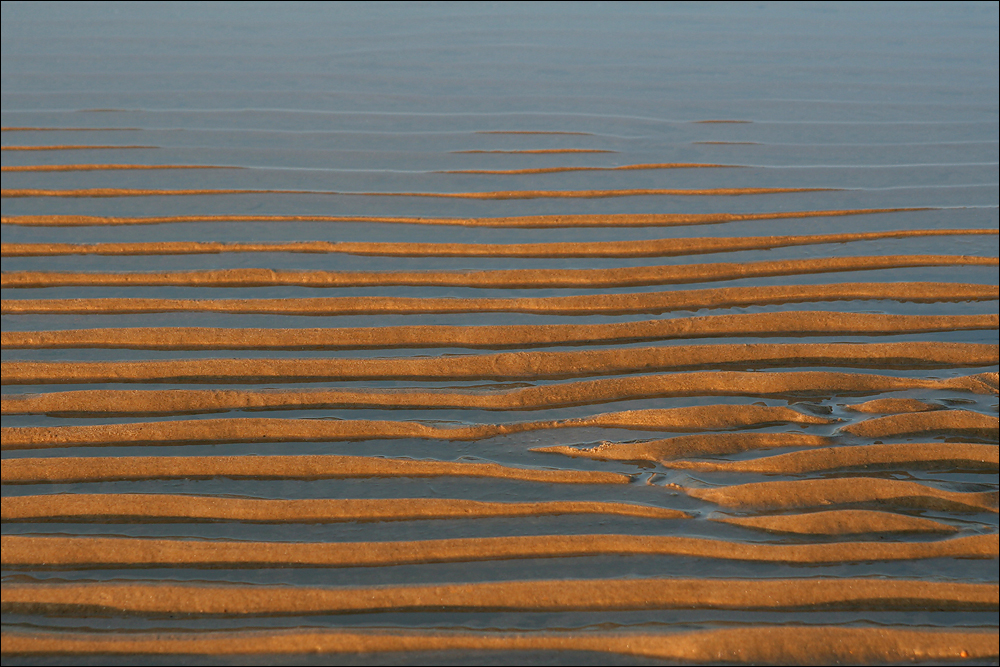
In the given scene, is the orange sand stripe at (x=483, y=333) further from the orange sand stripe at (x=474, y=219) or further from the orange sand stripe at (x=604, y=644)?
the orange sand stripe at (x=604, y=644)

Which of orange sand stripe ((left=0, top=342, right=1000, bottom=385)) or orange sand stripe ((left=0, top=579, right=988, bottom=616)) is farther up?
orange sand stripe ((left=0, top=342, right=1000, bottom=385))

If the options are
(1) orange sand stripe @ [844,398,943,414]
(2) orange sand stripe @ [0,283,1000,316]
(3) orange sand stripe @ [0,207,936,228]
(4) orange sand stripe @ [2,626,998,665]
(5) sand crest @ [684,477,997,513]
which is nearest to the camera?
(4) orange sand stripe @ [2,626,998,665]

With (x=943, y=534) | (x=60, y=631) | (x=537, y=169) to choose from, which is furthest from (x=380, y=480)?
(x=537, y=169)

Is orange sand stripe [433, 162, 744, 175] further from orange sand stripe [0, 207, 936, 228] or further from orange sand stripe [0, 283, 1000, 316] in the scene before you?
orange sand stripe [0, 283, 1000, 316]

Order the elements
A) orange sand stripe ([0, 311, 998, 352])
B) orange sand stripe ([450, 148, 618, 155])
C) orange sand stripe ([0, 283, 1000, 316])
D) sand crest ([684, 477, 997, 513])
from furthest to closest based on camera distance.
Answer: orange sand stripe ([450, 148, 618, 155]), orange sand stripe ([0, 283, 1000, 316]), orange sand stripe ([0, 311, 998, 352]), sand crest ([684, 477, 997, 513])

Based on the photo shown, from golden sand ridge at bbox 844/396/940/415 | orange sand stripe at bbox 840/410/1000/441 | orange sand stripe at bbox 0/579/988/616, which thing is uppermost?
golden sand ridge at bbox 844/396/940/415

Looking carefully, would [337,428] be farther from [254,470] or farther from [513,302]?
[513,302]

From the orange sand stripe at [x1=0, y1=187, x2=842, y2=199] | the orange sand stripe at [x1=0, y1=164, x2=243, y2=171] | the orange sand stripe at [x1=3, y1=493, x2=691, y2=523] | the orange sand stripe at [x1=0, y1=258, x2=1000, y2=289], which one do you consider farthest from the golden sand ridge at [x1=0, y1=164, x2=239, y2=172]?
the orange sand stripe at [x1=3, y1=493, x2=691, y2=523]

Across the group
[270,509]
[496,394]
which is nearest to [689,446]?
[496,394]

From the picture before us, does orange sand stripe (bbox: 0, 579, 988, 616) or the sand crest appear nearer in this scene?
orange sand stripe (bbox: 0, 579, 988, 616)
